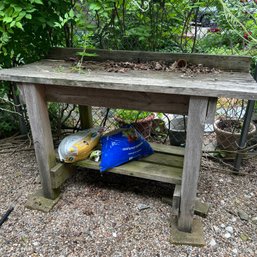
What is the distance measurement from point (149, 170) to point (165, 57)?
81 centimetres

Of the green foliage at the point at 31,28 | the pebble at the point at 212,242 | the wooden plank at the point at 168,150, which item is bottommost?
the pebble at the point at 212,242

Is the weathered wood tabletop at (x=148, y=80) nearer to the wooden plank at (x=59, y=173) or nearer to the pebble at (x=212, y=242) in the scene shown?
the wooden plank at (x=59, y=173)

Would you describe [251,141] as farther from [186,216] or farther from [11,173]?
[11,173]

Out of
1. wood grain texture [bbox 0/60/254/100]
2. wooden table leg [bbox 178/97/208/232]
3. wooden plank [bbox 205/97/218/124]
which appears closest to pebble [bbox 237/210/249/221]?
wooden table leg [bbox 178/97/208/232]

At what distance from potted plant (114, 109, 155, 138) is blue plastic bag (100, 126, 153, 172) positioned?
655 millimetres

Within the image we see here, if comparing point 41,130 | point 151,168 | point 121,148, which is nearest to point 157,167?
point 151,168

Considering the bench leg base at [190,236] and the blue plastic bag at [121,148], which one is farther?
the blue plastic bag at [121,148]

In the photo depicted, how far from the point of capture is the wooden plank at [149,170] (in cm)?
173

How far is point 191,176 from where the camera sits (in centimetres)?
151

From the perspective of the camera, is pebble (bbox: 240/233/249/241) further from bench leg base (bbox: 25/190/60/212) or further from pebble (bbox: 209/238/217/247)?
bench leg base (bbox: 25/190/60/212)

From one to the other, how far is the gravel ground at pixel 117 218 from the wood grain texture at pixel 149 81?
3.10 ft

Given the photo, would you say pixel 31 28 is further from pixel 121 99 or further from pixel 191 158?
pixel 191 158

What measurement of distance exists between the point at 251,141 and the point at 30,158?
2222mm

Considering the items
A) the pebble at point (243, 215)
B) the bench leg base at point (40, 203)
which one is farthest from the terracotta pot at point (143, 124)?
the pebble at point (243, 215)
